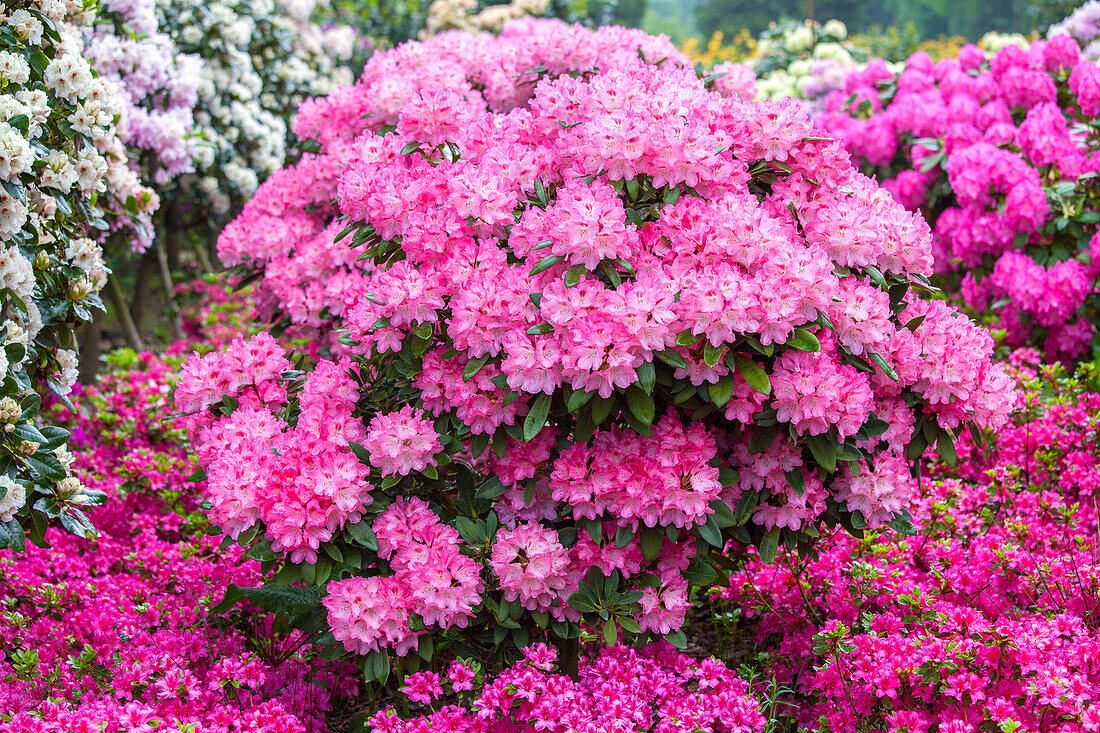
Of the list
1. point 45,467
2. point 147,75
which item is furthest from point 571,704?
point 147,75

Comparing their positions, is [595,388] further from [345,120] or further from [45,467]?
[345,120]

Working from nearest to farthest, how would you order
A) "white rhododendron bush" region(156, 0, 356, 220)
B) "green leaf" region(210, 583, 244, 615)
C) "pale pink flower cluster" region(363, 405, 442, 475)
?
"pale pink flower cluster" region(363, 405, 442, 475)
"green leaf" region(210, 583, 244, 615)
"white rhododendron bush" region(156, 0, 356, 220)

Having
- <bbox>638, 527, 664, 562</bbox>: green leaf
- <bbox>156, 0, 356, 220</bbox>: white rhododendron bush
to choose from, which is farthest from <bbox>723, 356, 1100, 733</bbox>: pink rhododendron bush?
<bbox>156, 0, 356, 220</bbox>: white rhododendron bush

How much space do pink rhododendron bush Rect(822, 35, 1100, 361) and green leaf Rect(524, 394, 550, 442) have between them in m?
2.60

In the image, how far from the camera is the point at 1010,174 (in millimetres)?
3756

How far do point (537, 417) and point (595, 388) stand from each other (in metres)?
0.14

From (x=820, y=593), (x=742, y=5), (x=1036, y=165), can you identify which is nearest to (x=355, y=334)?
Answer: (x=820, y=593)

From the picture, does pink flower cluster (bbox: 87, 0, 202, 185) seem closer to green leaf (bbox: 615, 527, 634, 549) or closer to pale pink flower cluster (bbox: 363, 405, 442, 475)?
pale pink flower cluster (bbox: 363, 405, 442, 475)

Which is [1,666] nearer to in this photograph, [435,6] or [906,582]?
[906,582]

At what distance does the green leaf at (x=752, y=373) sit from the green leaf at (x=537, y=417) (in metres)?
0.37

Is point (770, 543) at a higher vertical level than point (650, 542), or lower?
higher

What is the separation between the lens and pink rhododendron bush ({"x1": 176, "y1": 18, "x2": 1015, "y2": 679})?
1771 mm

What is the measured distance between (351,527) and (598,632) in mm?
808

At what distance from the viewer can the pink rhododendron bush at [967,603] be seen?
5.94ft
